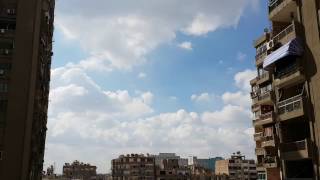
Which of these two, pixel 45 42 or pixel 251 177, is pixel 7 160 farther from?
pixel 251 177

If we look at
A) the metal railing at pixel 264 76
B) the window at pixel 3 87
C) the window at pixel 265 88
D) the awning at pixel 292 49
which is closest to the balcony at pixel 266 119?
the window at pixel 265 88

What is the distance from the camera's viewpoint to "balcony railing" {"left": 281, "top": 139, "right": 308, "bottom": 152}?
2650cm

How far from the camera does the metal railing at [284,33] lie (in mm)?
28366

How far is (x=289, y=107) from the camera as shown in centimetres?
2852

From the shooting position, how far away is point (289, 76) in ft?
93.1

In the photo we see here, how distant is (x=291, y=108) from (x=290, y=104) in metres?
0.31

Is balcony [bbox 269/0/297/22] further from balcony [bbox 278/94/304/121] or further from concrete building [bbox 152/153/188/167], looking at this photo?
concrete building [bbox 152/153/188/167]

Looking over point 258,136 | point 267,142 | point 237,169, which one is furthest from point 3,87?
point 237,169

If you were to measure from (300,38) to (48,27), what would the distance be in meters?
25.4

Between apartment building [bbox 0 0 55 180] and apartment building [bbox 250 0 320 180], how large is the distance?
1827 cm

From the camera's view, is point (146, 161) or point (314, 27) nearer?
point (314, 27)

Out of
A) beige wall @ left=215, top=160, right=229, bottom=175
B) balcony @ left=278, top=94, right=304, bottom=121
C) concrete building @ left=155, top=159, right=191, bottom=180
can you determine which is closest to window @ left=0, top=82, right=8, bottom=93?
balcony @ left=278, top=94, right=304, bottom=121

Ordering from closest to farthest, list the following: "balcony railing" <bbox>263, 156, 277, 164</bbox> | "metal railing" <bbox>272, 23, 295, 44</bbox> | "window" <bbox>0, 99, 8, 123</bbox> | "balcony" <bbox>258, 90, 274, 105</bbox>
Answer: "metal railing" <bbox>272, 23, 295, 44</bbox>
"window" <bbox>0, 99, 8, 123</bbox>
"balcony railing" <bbox>263, 156, 277, 164</bbox>
"balcony" <bbox>258, 90, 274, 105</bbox>

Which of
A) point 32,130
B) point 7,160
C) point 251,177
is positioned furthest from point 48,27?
point 251,177
